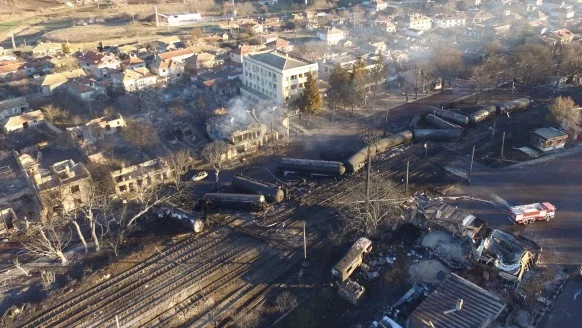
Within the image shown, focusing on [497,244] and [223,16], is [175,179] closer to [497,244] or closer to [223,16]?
[497,244]

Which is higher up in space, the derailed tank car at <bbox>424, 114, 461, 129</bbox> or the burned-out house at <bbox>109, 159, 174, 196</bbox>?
the derailed tank car at <bbox>424, 114, 461, 129</bbox>

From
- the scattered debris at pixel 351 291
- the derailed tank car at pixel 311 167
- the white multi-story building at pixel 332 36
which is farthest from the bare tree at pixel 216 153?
the white multi-story building at pixel 332 36

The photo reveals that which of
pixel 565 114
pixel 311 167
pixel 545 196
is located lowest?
pixel 545 196

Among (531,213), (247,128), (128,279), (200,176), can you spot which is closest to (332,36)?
(247,128)

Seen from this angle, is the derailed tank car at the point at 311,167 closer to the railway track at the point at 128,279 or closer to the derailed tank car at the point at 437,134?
the railway track at the point at 128,279

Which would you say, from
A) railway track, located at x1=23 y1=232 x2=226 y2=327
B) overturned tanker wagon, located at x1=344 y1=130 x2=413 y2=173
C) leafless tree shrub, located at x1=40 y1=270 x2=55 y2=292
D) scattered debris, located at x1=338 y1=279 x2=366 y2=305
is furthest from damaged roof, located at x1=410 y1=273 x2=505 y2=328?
leafless tree shrub, located at x1=40 y1=270 x2=55 y2=292

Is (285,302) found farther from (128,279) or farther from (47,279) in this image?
(47,279)

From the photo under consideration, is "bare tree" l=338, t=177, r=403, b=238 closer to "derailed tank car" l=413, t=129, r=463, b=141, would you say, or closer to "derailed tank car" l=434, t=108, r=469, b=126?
"derailed tank car" l=413, t=129, r=463, b=141

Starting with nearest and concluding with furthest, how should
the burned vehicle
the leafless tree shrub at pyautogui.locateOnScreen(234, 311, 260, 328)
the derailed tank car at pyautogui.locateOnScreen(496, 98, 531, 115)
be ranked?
the leafless tree shrub at pyautogui.locateOnScreen(234, 311, 260, 328) → the burned vehicle → the derailed tank car at pyautogui.locateOnScreen(496, 98, 531, 115)
